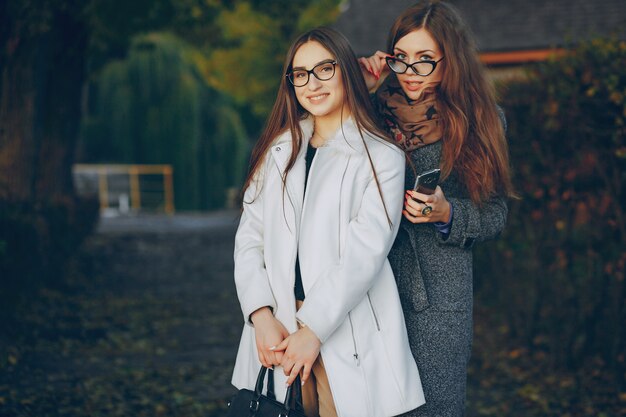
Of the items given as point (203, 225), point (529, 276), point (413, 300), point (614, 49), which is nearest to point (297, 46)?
point (413, 300)

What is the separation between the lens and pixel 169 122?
20.4 meters

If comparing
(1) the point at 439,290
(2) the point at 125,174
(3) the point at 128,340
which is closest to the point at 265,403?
(1) the point at 439,290

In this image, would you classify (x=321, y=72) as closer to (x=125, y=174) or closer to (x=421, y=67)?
(x=421, y=67)

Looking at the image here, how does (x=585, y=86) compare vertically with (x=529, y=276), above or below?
above

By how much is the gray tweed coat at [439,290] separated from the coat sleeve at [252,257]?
456 millimetres

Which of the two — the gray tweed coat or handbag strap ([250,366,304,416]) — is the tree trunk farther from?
the gray tweed coat

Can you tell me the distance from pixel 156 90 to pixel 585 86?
16110 mm

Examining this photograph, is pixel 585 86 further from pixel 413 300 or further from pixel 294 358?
pixel 294 358

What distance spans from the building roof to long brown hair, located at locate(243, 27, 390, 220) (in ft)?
39.1

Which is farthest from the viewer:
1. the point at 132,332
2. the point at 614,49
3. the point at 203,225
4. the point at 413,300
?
the point at 203,225

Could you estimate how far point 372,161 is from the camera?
2.64 metres

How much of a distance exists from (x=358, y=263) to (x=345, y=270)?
47 millimetres

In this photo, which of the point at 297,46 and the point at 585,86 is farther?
the point at 585,86

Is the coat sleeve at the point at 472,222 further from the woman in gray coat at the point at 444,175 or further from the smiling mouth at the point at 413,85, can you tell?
the smiling mouth at the point at 413,85
